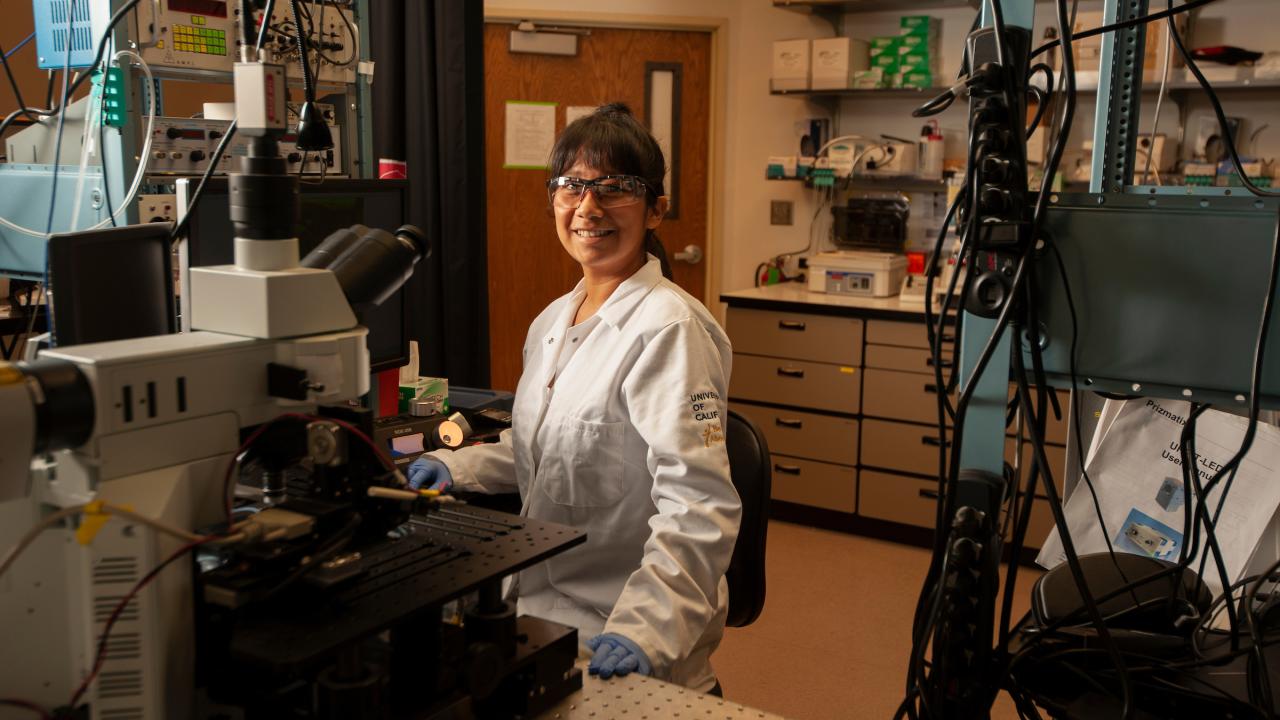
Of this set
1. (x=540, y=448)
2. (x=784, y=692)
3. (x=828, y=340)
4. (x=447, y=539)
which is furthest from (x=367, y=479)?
(x=828, y=340)

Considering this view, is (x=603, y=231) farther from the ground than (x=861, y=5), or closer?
closer

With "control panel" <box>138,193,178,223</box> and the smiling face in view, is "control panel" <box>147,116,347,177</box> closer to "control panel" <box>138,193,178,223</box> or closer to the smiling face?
"control panel" <box>138,193,178,223</box>

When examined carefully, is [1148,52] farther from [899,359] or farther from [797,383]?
[797,383]

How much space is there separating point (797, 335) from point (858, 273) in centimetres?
40

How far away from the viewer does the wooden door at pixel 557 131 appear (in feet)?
14.6

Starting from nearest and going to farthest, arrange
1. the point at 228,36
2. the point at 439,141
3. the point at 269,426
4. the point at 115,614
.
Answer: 1. the point at 115,614
2. the point at 269,426
3. the point at 228,36
4. the point at 439,141

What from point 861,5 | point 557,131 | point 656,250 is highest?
point 861,5

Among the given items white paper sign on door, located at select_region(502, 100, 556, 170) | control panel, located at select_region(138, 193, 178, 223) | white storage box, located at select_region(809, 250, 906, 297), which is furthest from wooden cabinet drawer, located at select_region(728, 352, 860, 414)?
control panel, located at select_region(138, 193, 178, 223)

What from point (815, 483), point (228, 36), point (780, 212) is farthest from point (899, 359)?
point (228, 36)

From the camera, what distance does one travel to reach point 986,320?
110cm

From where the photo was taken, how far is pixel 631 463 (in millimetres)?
1650

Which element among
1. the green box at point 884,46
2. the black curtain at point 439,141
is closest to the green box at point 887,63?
the green box at point 884,46

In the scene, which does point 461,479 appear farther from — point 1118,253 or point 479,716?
point 1118,253

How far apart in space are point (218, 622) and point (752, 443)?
3.30ft
